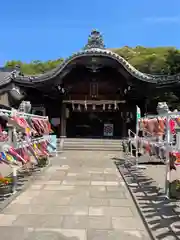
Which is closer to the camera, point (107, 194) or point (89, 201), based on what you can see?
point (89, 201)

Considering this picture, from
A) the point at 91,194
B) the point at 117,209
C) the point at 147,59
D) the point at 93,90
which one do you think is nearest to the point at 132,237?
the point at 117,209

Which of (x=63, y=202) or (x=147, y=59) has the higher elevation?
(x=147, y=59)

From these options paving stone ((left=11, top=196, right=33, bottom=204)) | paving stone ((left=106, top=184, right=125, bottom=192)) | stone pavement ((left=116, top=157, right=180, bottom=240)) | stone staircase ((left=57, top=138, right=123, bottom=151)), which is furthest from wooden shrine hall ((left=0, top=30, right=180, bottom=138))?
paving stone ((left=11, top=196, right=33, bottom=204))

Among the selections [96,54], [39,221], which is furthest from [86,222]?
[96,54]

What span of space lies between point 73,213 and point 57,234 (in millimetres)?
1025

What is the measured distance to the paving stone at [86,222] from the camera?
175 inches

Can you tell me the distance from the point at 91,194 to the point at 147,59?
41805 mm

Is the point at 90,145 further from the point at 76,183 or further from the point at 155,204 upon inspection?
the point at 155,204

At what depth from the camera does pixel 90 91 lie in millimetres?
19844

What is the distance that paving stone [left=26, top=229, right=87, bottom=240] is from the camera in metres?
3.99

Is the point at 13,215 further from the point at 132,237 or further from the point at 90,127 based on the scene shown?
the point at 90,127

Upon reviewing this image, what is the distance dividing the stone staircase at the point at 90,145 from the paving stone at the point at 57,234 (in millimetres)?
12946

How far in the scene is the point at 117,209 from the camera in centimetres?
547

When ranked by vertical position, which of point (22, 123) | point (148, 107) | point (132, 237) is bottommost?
point (132, 237)
